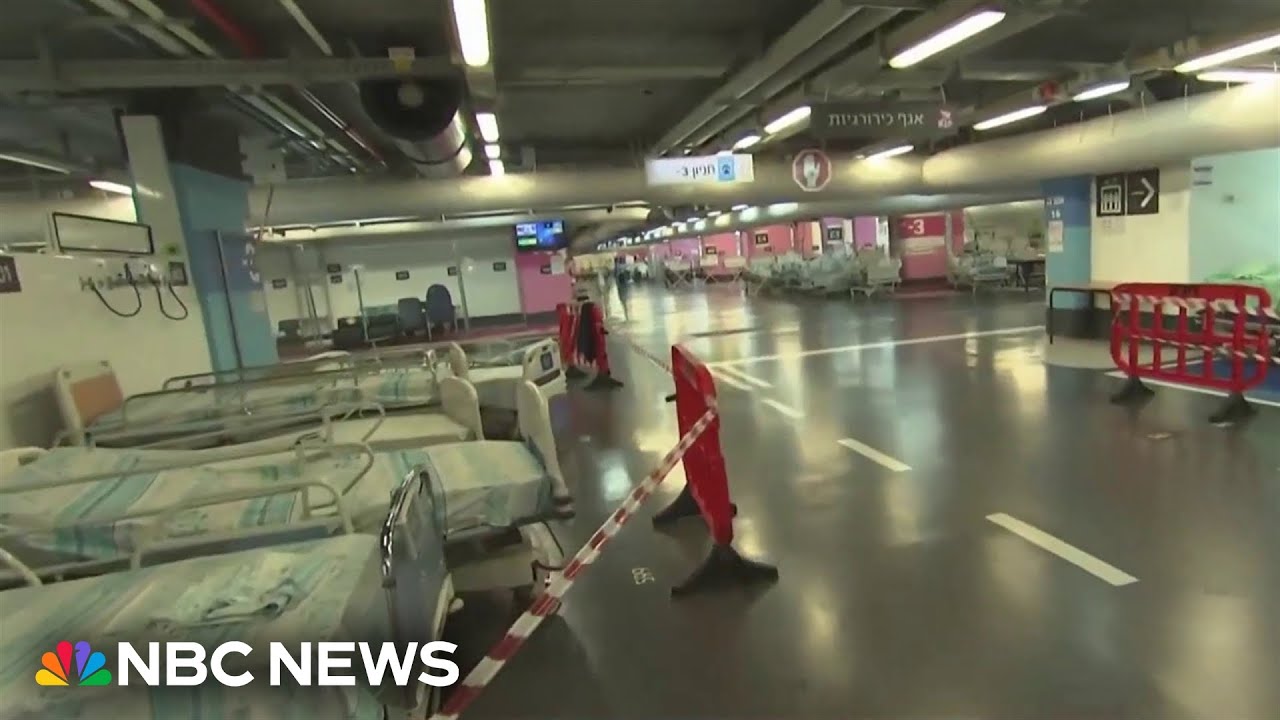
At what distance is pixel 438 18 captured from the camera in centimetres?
543

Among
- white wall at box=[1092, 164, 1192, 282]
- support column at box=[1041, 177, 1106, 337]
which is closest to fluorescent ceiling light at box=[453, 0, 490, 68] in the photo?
white wall at box=[1092, 164, 1192, 282]

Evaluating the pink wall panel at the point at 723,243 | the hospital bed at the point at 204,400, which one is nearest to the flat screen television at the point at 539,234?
the hospital bed at the point at 204,400

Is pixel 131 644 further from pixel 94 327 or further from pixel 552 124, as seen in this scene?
pixel 552 124

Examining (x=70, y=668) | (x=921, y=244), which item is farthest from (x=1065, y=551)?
(x=921, y=244)

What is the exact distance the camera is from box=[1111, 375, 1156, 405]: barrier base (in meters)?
6.74

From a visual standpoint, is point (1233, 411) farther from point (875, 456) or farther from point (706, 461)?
point (706, 461)

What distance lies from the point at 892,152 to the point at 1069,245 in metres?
3.06

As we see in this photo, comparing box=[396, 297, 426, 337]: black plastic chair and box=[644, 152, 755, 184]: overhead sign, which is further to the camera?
box=[396, 297, 426, 337]: black plastic chair

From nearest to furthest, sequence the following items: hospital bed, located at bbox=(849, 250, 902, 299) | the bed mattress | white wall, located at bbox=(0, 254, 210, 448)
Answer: the bed mattress → white wall, located at bbox=(0, 254, 210, 448) → hospital bed, located at bbox=(849, 250, 902, 299)

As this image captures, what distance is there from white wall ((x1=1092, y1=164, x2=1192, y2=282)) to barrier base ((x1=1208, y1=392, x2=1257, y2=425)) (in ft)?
14.3

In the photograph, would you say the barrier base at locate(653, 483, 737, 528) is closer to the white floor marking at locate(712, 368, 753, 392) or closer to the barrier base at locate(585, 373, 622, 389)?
the white floor marking at locate(712, 368, 753, 392)

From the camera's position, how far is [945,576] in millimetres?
3625

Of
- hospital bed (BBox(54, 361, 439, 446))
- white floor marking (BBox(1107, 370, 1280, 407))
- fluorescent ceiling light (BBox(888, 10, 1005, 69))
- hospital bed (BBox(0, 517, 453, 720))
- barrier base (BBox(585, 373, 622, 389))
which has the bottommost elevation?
white floor marking (BBox(1107, 370, 1280, 407))

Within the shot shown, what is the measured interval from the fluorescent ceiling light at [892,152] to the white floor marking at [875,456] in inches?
245
